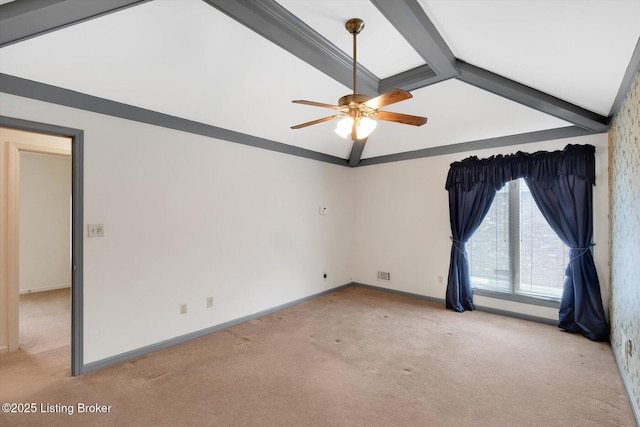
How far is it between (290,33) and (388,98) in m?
0.98

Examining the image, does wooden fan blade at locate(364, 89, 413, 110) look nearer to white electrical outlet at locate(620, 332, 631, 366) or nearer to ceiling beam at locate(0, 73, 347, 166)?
ceiling beam at locate(0, 73, 347, 166)

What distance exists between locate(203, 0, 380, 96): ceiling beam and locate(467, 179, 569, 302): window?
9.00 feet

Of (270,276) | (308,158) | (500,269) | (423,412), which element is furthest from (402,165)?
(423,412)

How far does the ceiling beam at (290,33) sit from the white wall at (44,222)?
541 cm

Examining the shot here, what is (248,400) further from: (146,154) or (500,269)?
(500,269)

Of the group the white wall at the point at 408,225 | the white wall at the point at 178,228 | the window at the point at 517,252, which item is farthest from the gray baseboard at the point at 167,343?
the window at the point at 517,252

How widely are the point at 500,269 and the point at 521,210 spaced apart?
860 mm

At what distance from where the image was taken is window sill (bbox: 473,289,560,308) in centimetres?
368

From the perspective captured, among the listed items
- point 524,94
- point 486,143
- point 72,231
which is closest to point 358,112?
point 524,94

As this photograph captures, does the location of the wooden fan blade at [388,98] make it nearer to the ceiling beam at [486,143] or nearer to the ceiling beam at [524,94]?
the ceiling beam at [524,94]

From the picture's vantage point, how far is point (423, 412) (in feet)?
6.82

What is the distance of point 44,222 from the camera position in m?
5.29

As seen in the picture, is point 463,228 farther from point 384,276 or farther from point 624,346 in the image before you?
point 624,346

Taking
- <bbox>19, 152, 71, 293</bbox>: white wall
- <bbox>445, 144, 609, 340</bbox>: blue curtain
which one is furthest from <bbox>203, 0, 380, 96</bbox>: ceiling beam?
<bbox>19, 152, 71, 293</bbox>: white wall
